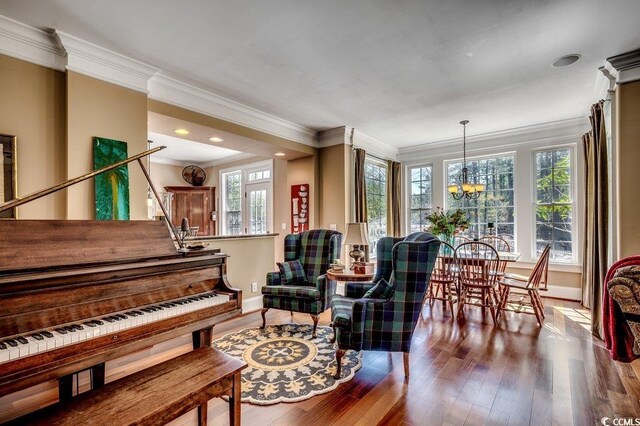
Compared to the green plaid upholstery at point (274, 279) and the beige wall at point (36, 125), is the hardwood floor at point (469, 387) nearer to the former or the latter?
the green plaid upholstery at point (274, 279)

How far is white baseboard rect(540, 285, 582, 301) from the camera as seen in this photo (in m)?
4.59

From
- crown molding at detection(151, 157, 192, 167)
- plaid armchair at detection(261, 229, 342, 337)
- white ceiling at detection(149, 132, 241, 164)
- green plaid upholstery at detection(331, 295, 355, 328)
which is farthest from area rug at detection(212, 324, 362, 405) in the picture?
crown molding at detection(151, 157, 192, 167)

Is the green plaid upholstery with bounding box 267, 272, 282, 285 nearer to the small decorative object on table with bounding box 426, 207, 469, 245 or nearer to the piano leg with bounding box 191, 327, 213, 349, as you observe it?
the piano leg with bounding box 191, 327, 213, 349

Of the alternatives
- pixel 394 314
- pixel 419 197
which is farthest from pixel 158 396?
pixel 419 197

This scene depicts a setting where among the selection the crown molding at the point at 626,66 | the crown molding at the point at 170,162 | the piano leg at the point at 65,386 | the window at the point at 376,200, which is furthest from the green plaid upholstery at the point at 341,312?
the crown molding at the point at 170,162

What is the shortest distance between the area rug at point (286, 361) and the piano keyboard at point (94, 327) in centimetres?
82

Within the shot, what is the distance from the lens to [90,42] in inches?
99.4

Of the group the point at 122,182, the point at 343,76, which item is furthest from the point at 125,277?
the point at 343,76

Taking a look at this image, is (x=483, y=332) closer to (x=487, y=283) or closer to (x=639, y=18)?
(x=487, y=283)

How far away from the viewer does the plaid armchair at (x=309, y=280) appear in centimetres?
326

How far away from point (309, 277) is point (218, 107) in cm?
234

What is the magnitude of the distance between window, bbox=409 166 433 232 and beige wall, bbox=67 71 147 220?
5.00 metres

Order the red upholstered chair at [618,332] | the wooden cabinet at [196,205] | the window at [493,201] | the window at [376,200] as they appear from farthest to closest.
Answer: the wooden cabinet at [196,205] → the window at [376,200] → the window at [493,201] → the red upholstered chair at [618,332]

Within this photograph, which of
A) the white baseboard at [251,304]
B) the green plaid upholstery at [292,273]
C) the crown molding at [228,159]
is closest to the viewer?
the green plaid upholstery at [292,273]
